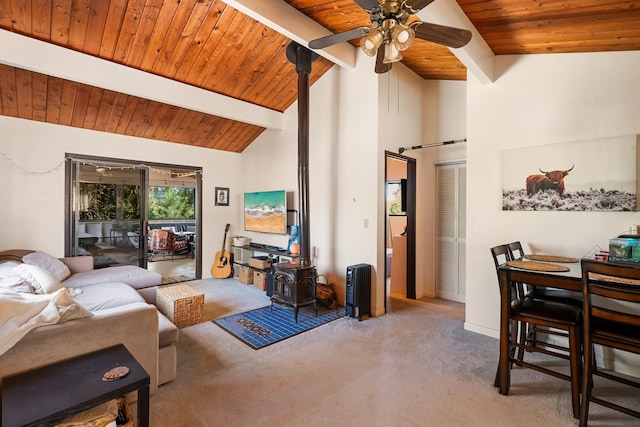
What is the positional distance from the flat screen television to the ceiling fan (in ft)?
10.3

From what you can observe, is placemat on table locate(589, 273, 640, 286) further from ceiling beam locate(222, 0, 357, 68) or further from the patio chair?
the patio chair

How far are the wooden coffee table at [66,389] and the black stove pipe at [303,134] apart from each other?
241 cm

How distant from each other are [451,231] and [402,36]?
321 centimetres

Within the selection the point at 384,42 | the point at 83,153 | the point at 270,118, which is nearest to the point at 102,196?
the point at 83,153

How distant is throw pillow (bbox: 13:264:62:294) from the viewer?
261 cm

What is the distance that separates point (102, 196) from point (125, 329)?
12.1 feet

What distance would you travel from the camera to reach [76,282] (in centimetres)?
338

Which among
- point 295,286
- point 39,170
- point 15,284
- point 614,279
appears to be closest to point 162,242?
point 39,170

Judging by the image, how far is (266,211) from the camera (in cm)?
529

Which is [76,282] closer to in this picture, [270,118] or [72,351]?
[72,351]

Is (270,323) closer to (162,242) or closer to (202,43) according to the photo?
(202,43)

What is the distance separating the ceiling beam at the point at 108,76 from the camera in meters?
2.92

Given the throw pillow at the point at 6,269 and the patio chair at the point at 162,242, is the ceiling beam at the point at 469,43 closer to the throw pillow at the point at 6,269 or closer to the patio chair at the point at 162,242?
the throw pillow at the point at 6,269

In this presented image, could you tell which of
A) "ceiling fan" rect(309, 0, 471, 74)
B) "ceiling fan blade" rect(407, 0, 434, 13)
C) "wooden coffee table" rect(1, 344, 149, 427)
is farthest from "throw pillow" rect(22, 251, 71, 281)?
"ceiling fan blade" rect(407, 0, 434, 13)
